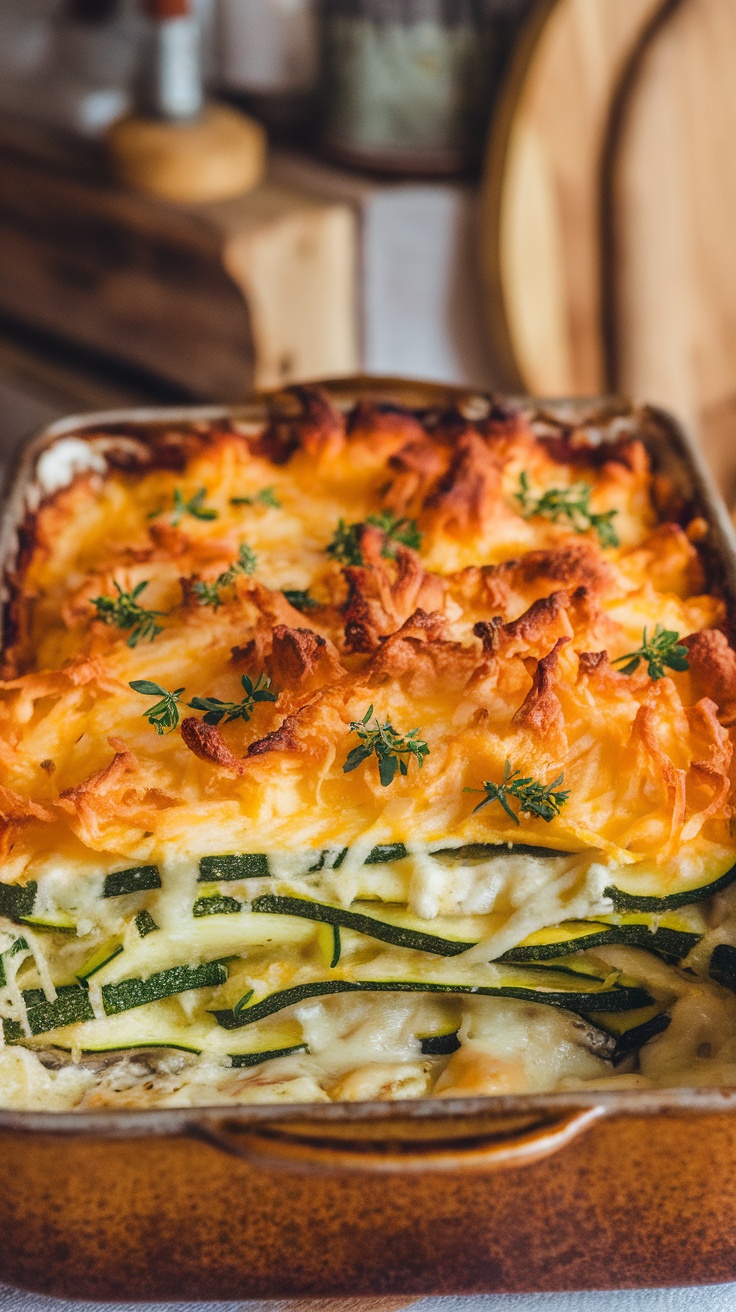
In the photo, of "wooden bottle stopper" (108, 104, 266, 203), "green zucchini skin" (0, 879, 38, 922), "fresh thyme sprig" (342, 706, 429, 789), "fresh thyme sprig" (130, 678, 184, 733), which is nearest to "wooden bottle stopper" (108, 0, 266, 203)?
"wooden bottle stopper" (108, 104, 266, 203)

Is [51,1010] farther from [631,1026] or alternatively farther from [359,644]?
[631,1026]

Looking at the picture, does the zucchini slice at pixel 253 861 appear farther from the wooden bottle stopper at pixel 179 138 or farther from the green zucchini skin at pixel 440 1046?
the wooden bottle stopper at pixel 179 138

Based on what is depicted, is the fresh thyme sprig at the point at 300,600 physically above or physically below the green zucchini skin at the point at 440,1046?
above

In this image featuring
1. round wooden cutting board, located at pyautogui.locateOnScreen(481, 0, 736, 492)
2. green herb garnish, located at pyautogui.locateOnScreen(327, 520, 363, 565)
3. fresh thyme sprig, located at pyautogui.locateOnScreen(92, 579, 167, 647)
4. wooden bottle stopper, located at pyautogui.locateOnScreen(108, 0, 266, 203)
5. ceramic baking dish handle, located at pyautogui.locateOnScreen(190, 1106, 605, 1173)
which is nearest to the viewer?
ceramic baking dish handle, located at pyautogui.locateOnScreen(190, 1106, 605, 1173)

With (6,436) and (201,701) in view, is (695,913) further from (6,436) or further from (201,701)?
(6,436)

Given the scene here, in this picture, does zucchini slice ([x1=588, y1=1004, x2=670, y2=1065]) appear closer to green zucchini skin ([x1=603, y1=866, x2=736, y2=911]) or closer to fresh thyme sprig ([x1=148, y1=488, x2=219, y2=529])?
green zucchini skin ([x1=603, y1=866, x2=736, y2=911])

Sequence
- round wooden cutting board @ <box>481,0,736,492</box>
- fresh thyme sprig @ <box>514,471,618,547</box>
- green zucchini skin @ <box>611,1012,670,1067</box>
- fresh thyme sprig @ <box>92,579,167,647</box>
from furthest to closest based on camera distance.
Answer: round wooden cutting board @ <box>481,0,736,492</box> < fresh thyme sprig @ <box>514,471,618,547</box> < fresh thyme sprig @ <box>92,579,167,647</box> < green zucchini skin @ <box>611,1012,670,1067</box>

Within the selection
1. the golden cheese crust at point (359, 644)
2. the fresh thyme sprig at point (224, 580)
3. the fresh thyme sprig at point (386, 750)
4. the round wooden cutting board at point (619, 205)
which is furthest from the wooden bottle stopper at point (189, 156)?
the fresh thyme sprig at point (386, 750)
